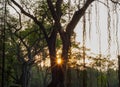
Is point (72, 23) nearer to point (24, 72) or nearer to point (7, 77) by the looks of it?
point (24, 72)

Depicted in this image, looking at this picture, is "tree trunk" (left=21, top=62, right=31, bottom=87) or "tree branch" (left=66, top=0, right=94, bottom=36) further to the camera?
"tree trunk" (left=21, top=62, right=31, bottom=87)

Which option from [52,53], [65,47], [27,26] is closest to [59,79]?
[65,47]

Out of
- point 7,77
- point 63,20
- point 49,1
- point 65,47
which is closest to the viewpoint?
point 65,47

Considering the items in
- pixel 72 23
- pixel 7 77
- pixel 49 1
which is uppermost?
pixel 49 1

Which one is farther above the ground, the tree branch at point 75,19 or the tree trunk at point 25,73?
the tree branch at point 75,19

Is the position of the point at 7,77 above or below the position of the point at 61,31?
below

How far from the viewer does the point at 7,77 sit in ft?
96.0

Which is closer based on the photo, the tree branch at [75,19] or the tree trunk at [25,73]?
the tree branch at [75,19]

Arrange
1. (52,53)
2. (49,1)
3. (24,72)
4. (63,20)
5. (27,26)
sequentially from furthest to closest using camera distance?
(27,26) → (24,72) → (63,20) → (52,53) → (49,1)

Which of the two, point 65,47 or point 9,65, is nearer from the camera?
point 65,47

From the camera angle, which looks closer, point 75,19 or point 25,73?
point 75,19

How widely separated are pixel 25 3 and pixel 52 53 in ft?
28.2

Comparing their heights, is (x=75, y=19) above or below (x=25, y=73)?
above

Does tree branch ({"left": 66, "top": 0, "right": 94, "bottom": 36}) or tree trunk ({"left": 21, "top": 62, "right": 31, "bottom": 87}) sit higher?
tree branch ({"left": 66, "top": 0, "right": 94, "bottom": 36})
